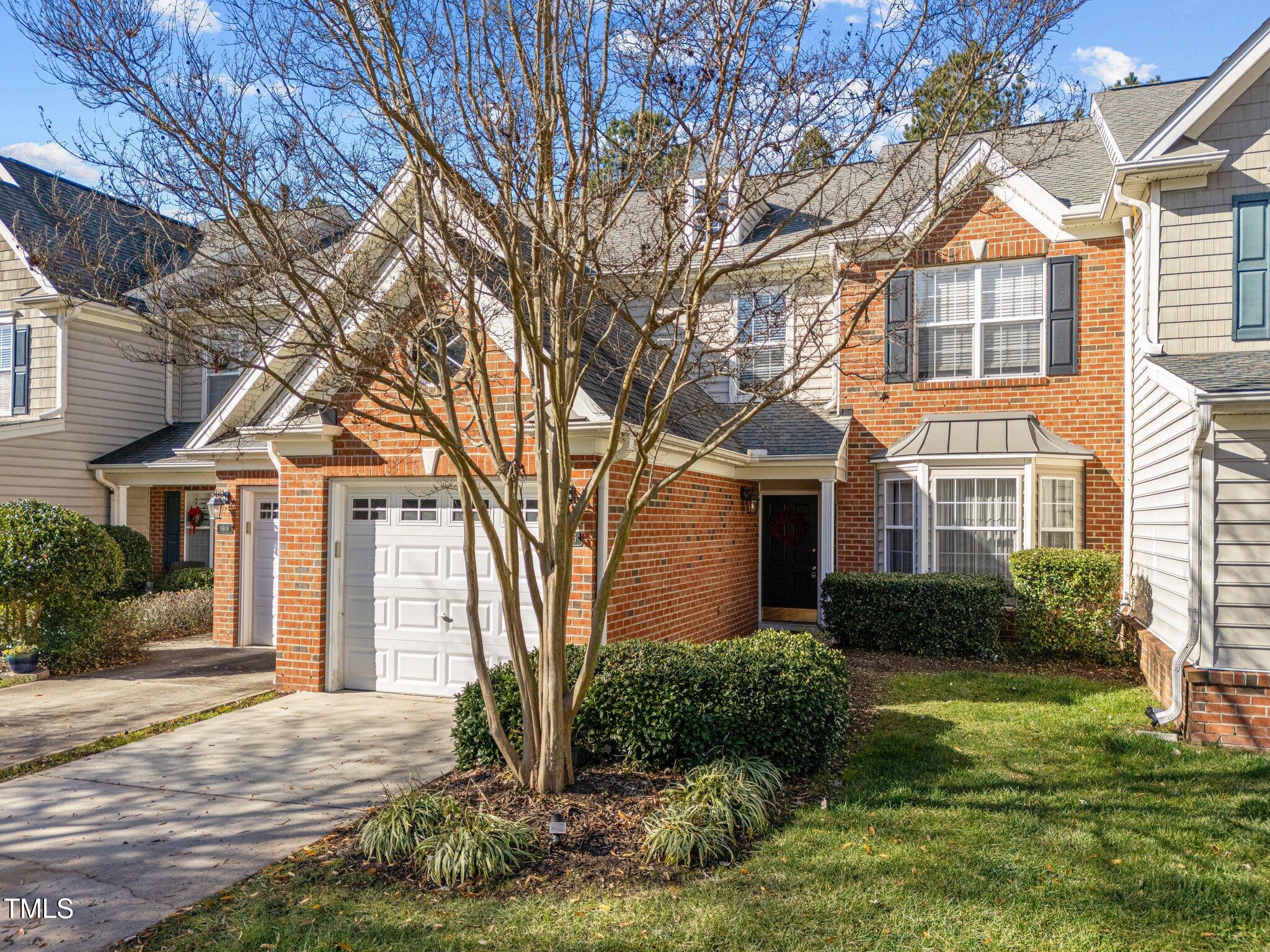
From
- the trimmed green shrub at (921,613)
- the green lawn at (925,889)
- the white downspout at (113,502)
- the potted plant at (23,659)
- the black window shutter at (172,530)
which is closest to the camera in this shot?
the green lawn at (925,889)

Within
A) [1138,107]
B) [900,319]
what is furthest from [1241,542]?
[1138,107]

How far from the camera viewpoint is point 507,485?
605cm

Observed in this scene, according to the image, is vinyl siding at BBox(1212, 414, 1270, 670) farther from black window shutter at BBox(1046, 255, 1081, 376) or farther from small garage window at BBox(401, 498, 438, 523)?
small garage window at BBox(401, 498, 438, 523)

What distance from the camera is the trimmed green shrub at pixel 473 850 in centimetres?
488

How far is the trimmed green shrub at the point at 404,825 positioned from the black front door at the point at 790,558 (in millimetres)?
10204

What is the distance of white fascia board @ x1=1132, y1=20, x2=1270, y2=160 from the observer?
→ 8.50 meters

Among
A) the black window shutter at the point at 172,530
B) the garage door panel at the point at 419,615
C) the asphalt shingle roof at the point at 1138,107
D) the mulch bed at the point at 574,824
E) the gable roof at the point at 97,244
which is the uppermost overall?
the asphalt shingle roof at the point at 1138,107

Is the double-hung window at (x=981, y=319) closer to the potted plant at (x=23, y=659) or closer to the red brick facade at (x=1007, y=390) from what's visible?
the red brick facade at (x=1007, y=390)

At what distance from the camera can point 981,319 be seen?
12.8 m

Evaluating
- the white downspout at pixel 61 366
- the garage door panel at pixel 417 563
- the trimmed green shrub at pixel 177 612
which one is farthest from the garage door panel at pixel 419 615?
the white downspout at pixel 61 366

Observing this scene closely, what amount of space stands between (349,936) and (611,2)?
5692 millimetres

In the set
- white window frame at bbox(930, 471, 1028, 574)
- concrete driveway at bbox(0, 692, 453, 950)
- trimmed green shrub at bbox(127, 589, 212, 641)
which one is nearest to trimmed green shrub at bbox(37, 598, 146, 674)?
trimmed green shrub at bbox(127, 589, 212, 641)

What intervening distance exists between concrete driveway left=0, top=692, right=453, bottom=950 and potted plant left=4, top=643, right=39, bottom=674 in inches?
162

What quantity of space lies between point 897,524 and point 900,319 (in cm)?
311
